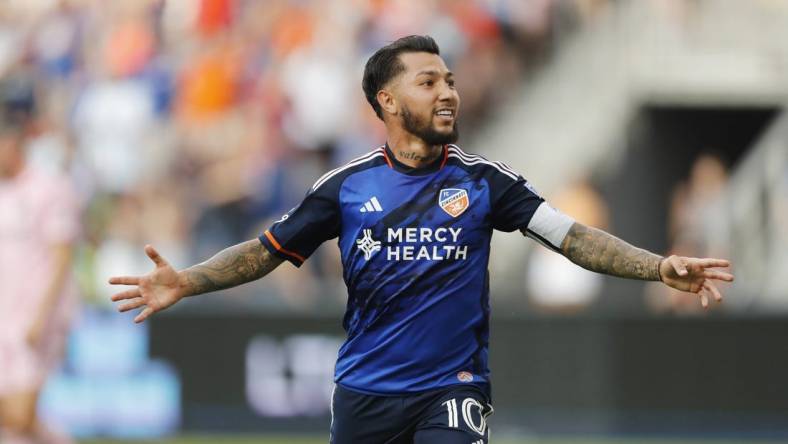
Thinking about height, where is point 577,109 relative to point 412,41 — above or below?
above

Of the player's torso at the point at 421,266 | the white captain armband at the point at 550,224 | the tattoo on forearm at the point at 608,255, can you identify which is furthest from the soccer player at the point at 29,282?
the tattoo on forearm at the point at 608,255

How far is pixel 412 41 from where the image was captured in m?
6.95

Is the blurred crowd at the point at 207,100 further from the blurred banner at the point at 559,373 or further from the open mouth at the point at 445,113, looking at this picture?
the open mouth at the point at 445,113

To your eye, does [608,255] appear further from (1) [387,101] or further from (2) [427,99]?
(1) [387,101]

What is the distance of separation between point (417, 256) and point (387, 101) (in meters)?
0.75

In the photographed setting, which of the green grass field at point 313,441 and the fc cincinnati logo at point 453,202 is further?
the green grass field at point 313,441

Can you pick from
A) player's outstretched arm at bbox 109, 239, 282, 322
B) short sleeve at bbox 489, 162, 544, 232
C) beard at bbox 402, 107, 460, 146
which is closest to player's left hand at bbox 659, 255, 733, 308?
short sleeve at bbox 489, 162, 544, 232

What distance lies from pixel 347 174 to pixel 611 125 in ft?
40.1

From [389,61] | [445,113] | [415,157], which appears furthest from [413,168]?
[389,61]

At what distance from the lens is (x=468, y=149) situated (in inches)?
733

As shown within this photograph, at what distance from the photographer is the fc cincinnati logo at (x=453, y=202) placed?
678 centimetres

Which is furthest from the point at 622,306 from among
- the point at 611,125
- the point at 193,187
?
the point at 193,187

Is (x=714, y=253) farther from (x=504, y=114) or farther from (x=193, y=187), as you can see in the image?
(x=193, y=187)

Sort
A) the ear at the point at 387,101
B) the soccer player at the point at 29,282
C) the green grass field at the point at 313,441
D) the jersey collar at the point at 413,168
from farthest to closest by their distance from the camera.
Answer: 1. the green grass field at the point at 313,441
2. the soccer player at the point at 29,282
3. the ear at the point at 387,101
4. the jersey collar at the point at 413,168
